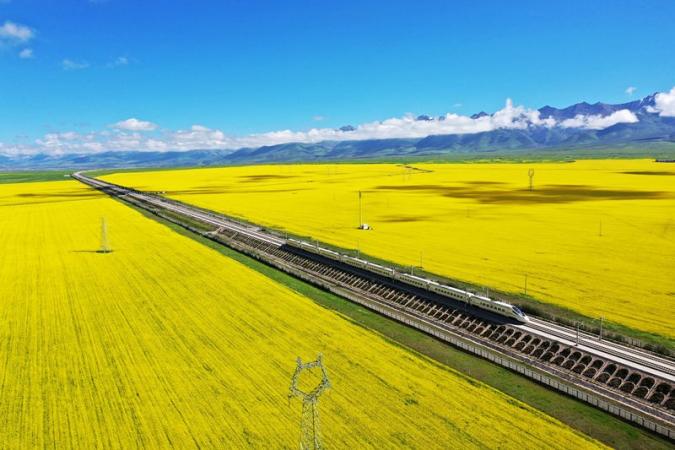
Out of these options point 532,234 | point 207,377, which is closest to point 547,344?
point 207,377

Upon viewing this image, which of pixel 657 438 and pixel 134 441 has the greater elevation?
pixel 134 441

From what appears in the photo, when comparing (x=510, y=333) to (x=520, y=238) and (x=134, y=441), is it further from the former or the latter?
(x=520, y=238)

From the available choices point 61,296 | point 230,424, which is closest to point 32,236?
point 61,296

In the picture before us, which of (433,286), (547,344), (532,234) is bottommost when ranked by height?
(547,344)

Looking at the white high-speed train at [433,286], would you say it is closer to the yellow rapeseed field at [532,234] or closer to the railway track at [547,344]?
the railway track at [547,344]

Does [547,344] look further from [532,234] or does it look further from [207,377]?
[532,234]

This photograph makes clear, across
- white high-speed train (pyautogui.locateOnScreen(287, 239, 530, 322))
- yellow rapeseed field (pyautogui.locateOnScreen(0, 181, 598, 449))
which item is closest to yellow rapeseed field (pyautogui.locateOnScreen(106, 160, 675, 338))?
white high-speed train (pyautogui.locateOnScreen(287, 239, 530, 322))

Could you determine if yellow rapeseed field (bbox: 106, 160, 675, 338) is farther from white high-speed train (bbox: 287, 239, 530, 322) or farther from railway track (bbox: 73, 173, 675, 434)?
railway track (bbox: 73, 173, 675, 434)
